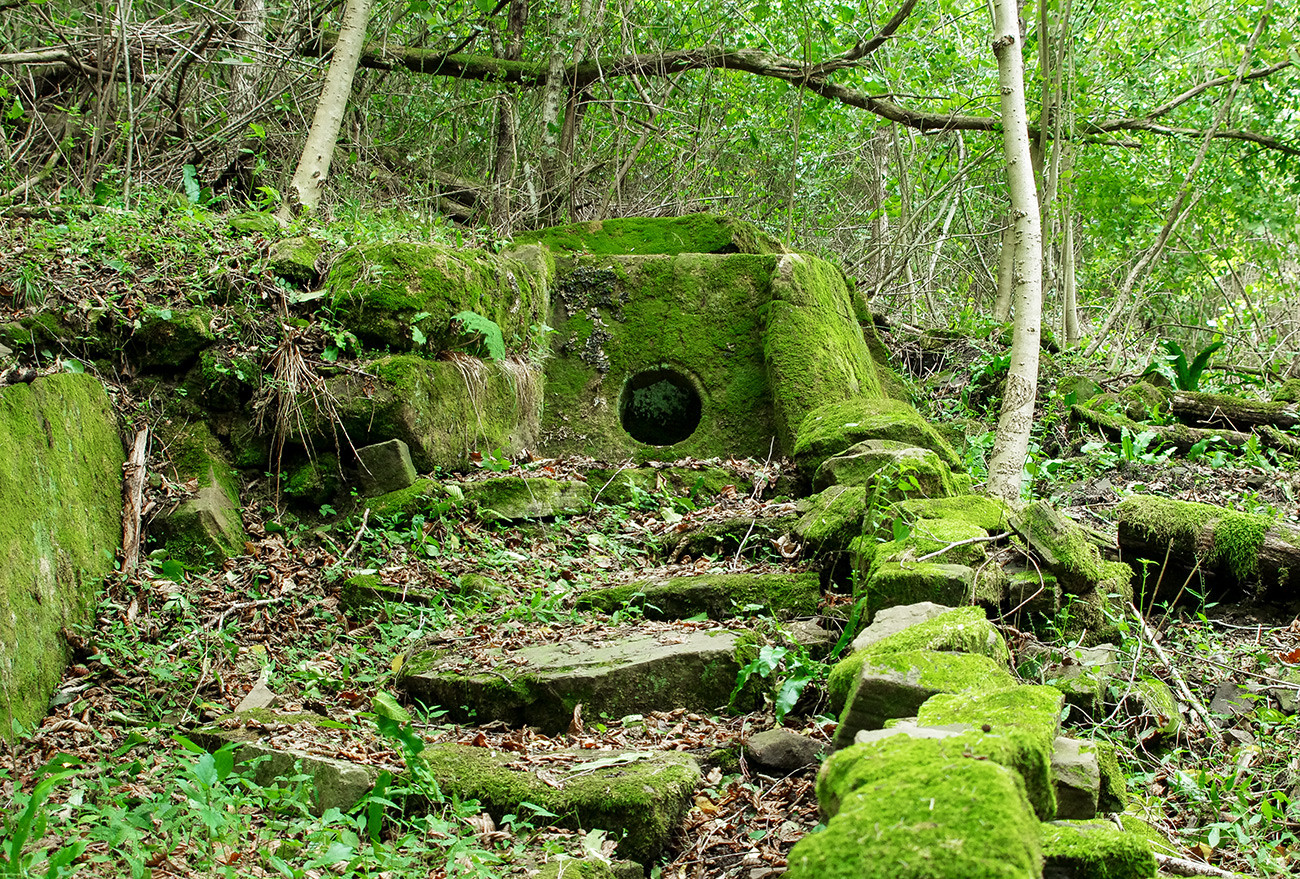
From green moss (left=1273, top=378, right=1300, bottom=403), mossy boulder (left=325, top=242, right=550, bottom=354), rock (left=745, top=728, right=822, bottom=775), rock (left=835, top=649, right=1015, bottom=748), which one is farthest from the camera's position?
green moss (left=1273, top=378, right=1300, bottom=403)

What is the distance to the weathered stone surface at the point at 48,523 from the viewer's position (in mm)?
3682

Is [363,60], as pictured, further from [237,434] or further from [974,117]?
[974,117]

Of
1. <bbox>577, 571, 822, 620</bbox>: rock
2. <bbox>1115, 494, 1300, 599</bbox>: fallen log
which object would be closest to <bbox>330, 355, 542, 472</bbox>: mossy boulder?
<bbox>577, 571, 822, 620</bbox>: rock

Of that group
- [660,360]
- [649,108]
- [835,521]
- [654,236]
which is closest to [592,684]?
[835,521]

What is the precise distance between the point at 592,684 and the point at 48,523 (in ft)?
8.17

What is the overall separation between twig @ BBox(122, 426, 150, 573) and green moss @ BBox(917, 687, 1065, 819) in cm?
402

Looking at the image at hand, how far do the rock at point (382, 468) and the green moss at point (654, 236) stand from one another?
3.40 metres

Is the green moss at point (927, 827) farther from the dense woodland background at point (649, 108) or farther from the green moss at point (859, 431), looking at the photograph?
the dense woodland background at point (649, 108)

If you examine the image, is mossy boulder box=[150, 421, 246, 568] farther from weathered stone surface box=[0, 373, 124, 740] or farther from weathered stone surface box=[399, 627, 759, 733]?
weathered stone surface box=[399, 627, 759, 733]

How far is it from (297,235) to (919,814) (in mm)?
5950

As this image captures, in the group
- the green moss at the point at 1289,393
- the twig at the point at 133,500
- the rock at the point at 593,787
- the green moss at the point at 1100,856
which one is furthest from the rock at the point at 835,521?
the green moss at the point at 1289,393

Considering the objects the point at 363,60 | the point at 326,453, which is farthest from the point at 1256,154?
the point at 326,453

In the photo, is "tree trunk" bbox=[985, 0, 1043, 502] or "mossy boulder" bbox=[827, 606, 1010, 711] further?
"tree trunk" bbox=[985, 0, 1043, 502]

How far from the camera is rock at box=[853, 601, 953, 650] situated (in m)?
3.34
